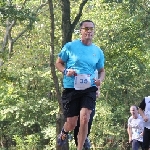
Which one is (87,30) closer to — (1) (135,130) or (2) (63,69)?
(2) (63,69)

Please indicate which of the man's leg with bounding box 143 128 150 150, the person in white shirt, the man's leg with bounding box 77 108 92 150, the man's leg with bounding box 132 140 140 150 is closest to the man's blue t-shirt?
the man's leg with bounding box 77 108 92 150

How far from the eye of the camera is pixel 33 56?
18.9 meters

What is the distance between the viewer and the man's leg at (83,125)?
425cm

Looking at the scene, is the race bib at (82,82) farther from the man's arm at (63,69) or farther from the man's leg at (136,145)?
the man's leg at (136,145)

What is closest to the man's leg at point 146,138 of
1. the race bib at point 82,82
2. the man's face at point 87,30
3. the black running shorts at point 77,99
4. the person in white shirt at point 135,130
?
the person in white shirt at point 135,130

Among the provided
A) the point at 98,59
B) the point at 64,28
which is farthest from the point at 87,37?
the point at 64,28

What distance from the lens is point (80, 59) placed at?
439 centimetres

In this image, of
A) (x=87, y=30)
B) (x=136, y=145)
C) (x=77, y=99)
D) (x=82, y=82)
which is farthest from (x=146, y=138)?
(x=87, y=30)

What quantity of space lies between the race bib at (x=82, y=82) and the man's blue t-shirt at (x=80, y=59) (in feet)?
0.25

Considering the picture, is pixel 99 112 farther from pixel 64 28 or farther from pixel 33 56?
pixel 64 28

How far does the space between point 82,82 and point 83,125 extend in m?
0.53

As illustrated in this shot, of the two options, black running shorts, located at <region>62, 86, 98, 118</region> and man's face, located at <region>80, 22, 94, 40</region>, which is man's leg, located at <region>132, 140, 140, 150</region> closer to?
black running shorts, located at <region>62, 86, 98, 118</region>

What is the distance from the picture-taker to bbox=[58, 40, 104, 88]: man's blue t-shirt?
14.4ft

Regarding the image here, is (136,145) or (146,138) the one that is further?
(136,145)
